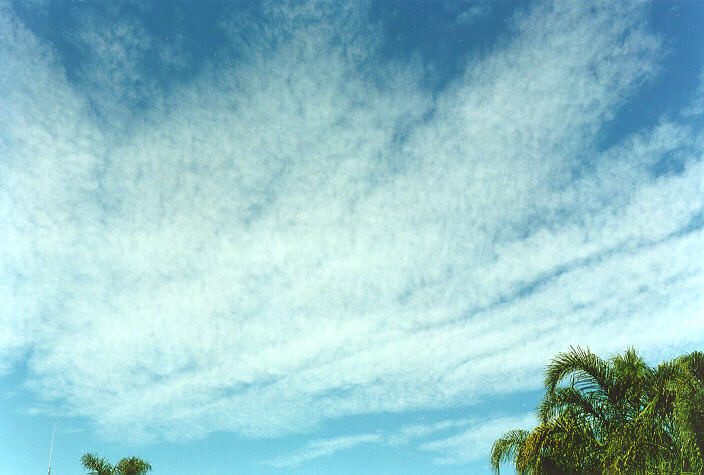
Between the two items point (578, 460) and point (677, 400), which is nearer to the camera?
point (677, 400)

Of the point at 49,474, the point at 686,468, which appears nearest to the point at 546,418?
the point at 686,468

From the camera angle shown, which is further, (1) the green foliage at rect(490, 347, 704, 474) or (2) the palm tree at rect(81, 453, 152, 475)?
(2) the palm tree at rect(81, 453, 152, 475)

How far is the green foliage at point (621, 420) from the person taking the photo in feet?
41.9

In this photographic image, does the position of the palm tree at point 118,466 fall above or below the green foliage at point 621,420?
above

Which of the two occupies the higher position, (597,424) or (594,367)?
(594,367)

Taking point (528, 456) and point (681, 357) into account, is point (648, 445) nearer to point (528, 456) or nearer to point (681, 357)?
point (681, 357)

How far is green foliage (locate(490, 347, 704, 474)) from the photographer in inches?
503

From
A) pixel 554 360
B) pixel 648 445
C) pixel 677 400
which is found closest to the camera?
pixel 677 400

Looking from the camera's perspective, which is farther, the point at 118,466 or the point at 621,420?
the point at 118,466

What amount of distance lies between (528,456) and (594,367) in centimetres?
342

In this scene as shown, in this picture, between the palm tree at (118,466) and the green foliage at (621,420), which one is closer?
the green foliage at (621,420)

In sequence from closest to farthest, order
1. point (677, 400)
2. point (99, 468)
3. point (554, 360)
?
point (677, 400)
point (554, 360)
point (99, 468)

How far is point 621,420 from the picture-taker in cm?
1554

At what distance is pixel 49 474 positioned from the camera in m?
42.0
